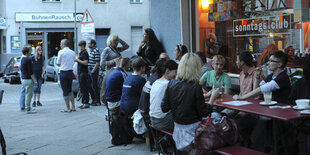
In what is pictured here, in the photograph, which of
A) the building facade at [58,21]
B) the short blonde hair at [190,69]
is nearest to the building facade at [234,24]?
the short blonde hair at [190,69]

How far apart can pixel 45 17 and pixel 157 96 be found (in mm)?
22447

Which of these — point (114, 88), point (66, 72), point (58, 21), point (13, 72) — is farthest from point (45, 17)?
point (114, 88)

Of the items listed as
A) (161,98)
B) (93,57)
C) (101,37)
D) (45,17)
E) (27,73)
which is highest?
(45,17)

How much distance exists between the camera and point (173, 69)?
5871 mm

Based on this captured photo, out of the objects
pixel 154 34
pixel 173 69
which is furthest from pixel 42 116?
pixel 173 69

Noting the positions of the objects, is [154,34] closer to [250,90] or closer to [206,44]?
[206,44]

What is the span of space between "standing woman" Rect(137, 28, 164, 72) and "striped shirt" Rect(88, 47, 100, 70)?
188cm

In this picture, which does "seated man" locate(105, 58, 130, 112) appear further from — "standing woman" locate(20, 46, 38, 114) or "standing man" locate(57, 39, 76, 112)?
"standing woman" locate(20, 46, 38, 114)

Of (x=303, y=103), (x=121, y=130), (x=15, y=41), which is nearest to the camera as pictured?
(x=303, y=103)

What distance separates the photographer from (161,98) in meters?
5.82

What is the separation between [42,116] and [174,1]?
14.2 feet

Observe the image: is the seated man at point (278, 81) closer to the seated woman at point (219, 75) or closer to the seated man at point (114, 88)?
the seated woman at point (219, 75)

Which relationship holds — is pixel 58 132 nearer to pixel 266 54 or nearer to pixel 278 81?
pixel 266 54

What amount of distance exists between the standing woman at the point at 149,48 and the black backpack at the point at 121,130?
321cm
